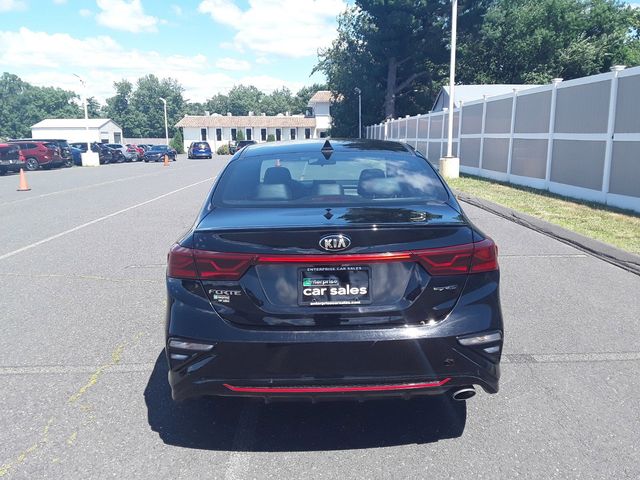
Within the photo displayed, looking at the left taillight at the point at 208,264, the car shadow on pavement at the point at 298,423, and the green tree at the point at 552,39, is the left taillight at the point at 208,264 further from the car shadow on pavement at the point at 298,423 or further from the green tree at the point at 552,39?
the green tree at the point at 552,39

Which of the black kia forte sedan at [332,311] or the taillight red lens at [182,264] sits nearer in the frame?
the black kia forte sedan at [332,311]

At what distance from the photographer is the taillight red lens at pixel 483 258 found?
3018 mm

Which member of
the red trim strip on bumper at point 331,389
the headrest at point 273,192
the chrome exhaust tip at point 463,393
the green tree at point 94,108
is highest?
the green tree at point 94,108

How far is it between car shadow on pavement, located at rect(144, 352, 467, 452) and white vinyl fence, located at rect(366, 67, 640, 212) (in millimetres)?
9832

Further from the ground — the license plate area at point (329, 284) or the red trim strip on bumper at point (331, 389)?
the license plate area at point (329, 284)

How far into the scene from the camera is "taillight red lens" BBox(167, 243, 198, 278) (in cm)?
298

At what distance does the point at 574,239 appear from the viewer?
906cm

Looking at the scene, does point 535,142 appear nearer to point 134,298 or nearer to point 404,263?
point 134,298

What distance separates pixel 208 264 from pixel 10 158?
34.0m

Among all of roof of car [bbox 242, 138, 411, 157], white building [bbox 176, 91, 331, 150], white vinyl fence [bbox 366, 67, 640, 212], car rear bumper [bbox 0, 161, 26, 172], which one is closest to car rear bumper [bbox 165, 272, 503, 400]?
roof of car [bbox 242, 138, 411, 157]

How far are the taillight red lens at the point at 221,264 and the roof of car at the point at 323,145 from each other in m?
1.59

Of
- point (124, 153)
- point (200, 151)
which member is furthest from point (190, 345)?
point (200, 151)

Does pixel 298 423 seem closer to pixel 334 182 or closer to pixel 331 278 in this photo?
pixel 331 278

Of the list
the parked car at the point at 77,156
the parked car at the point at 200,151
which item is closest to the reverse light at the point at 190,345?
the parked car at the point at 77,156
